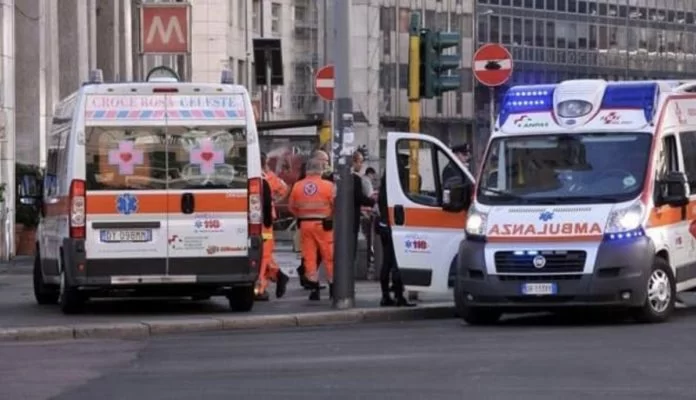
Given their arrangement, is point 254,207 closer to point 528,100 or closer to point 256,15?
point 528,100

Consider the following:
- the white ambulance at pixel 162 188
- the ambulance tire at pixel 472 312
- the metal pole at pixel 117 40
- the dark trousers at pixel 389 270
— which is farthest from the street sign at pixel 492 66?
the metal pole at pixel 117 40

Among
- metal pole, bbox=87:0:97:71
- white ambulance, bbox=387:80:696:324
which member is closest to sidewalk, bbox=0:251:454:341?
white ambulance, bbox=387:80:696:324

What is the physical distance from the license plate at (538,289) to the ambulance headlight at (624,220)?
0.79m

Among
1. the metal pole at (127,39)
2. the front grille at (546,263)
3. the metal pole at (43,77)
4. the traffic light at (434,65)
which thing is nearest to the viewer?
the front grille at (546,263)

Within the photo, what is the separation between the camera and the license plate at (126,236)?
19359mm

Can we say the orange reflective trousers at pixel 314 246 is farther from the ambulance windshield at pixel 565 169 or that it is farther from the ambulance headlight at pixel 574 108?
the ambulance headlight at pixel 574 108

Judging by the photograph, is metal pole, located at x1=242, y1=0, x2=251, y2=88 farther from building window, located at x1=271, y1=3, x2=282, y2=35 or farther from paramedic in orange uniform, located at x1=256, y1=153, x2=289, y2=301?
paramedic in orange uniform, located at x1=256, y1=153, x2=289, y2=301

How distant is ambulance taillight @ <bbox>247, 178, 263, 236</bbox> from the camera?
63.8 feet

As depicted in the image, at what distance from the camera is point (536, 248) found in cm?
1791

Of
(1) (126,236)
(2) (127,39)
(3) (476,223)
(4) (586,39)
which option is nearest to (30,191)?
(1) (126,236)

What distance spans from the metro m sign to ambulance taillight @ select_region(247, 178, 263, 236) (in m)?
8.21

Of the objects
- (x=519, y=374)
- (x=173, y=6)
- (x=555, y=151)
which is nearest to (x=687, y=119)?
(x=555, y=151)

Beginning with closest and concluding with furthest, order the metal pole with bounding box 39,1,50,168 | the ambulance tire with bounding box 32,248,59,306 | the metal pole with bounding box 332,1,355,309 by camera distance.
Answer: the metal pole with bounding box 332,1,355,309 → the ambulance tire with bounding box 32,248,59,306 → the metal pole with bounding box 39,1,50,168

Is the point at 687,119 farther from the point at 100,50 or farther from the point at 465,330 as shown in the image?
the point at 100,50
